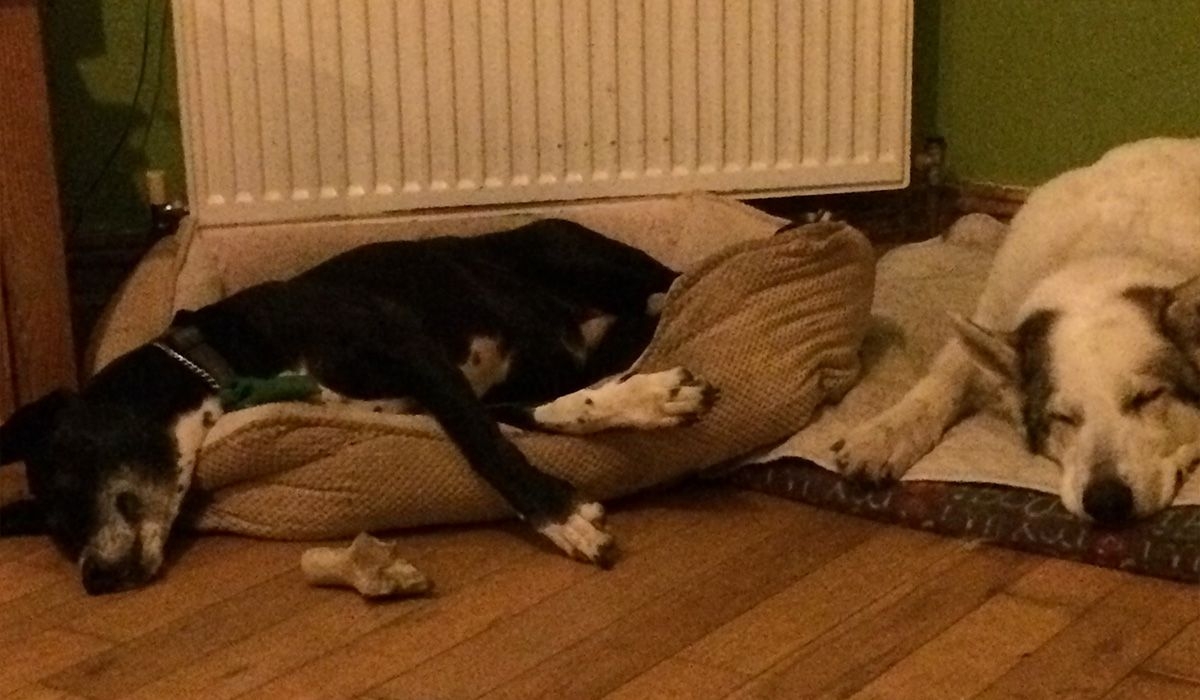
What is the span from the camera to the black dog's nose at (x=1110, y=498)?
215cm

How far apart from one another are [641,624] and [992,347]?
76 centimetres

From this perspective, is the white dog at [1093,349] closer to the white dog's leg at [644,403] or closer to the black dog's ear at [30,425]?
the white dog's leg at [644,403]

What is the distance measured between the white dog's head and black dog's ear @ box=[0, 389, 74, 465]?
143cm

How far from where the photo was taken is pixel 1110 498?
7.06 feet

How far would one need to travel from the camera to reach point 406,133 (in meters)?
3.26

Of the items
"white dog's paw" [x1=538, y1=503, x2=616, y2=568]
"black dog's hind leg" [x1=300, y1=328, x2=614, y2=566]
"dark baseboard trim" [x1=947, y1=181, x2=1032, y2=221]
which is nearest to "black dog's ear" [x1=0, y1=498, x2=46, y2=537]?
"black dog's hind leg" [x1=300, y1=328, x2=614, y2=566]

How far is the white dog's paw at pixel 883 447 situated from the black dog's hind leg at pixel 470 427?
0.42 metres

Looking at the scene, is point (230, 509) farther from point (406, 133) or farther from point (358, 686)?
point (406, 133)

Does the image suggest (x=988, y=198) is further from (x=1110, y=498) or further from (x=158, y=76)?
(x=158, y=76)

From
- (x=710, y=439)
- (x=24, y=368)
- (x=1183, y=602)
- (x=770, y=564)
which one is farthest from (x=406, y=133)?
(x=1183, y=602)

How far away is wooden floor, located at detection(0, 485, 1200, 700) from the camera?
1879mm

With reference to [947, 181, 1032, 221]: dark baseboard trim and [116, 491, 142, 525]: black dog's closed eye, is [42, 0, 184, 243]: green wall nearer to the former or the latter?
[116, 491, 142, 525]: black dog's closed eye

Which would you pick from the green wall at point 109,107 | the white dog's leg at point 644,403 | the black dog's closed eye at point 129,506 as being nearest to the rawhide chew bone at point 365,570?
the black dog's closed eye at point 129,506

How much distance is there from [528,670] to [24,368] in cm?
127
